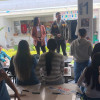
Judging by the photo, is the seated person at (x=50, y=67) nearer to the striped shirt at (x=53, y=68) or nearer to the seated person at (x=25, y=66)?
the striped shirt at (x=53, y=68)

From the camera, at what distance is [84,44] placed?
281 centimetres

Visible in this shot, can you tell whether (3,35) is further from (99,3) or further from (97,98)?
(97,98)

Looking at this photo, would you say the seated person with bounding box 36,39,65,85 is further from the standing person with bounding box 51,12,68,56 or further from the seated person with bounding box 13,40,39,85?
the standing person with bounding box 51,12,68,56

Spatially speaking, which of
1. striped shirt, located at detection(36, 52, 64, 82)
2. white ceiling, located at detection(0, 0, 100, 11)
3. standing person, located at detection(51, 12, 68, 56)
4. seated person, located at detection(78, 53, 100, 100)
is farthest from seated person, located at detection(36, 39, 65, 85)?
white ceiling, located at detection(0, 0, 100, 11)

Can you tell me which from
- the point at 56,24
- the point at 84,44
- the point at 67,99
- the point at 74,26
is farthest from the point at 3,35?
the point at 67,99

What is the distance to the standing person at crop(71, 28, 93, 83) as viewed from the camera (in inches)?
110

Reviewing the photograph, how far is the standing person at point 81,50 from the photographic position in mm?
2803

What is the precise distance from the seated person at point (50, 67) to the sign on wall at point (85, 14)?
4.54 ft

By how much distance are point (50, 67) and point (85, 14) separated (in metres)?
1.70

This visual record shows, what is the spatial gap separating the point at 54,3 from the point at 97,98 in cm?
276

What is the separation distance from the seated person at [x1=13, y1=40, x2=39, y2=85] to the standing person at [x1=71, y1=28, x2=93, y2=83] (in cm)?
101

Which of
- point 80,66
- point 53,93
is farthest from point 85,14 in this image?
point 53,93

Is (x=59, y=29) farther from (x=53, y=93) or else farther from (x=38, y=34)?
(x=53, y=93)

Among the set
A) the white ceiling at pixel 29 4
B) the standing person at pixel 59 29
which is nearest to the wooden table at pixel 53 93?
the standing person at pixel 59 29
